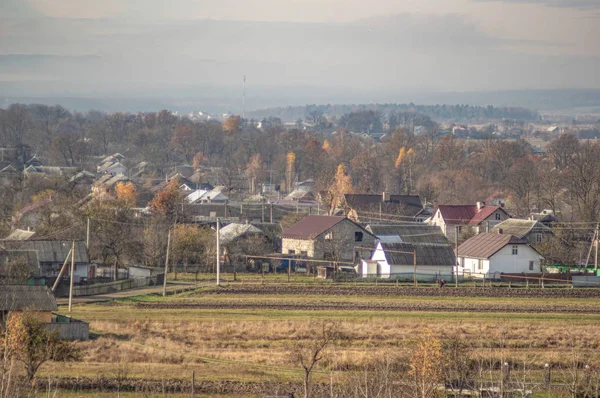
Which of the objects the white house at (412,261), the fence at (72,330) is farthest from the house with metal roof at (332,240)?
the fence at (72,330)

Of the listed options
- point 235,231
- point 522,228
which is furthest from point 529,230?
point 235,231

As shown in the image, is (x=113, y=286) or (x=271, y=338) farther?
(x=113, y=286)

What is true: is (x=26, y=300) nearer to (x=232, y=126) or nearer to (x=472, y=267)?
(x=472, y=267)

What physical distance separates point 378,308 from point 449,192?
53.8m

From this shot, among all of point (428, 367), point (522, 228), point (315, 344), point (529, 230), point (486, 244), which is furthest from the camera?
point (522, 228)

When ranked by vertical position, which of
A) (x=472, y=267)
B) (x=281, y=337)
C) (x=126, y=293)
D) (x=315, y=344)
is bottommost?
(x=126, y=293)

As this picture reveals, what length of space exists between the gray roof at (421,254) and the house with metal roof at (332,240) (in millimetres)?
4338

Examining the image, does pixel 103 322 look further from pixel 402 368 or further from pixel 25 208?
pixel 25 208

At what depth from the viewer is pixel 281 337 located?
30031 mm

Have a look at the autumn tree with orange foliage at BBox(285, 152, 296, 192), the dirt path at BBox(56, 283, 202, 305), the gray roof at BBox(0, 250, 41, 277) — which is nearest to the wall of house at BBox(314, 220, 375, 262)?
the dirt path at BBox(56, 283, 202, 305)

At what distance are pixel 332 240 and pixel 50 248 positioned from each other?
49.3ft

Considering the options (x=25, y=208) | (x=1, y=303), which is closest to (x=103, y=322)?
(x=1, y=303)

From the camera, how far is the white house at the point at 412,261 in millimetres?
48656

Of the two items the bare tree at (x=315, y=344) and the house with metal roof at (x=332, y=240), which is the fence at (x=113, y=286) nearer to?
the house with metal roof at (x=332, y=240)
